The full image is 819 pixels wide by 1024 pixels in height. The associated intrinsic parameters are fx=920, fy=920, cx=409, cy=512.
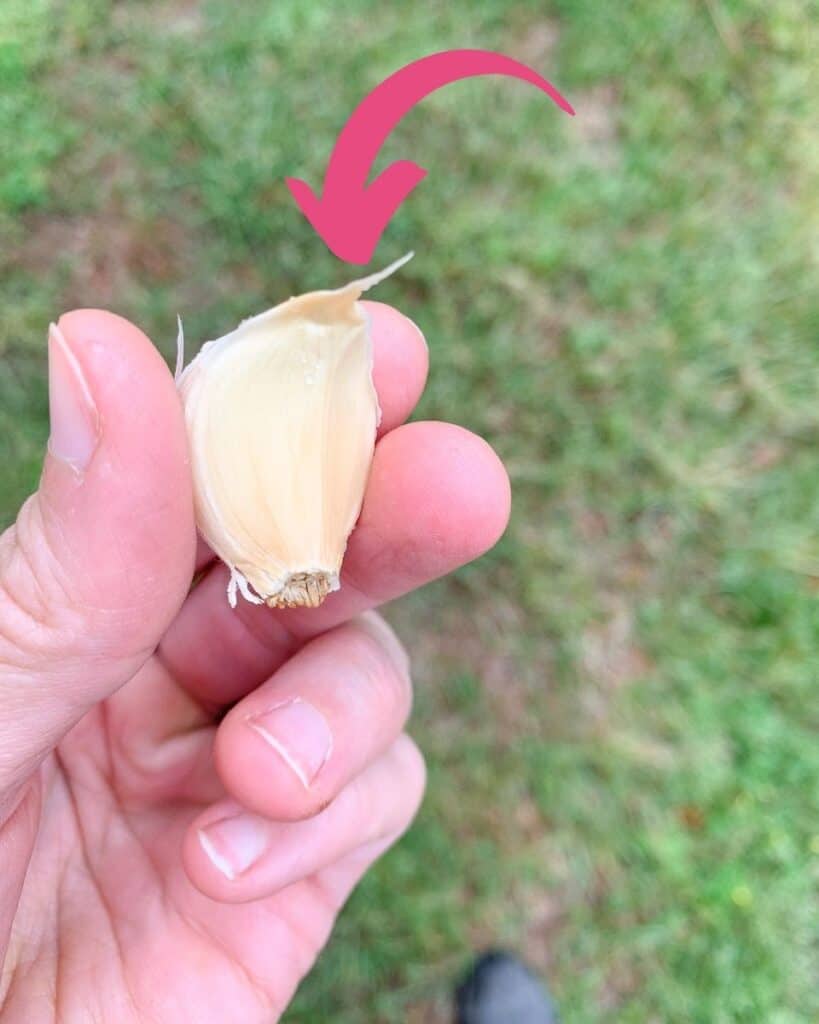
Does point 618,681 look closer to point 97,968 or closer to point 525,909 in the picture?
point 525,909

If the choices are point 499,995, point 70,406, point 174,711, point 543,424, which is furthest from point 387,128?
point 499,995

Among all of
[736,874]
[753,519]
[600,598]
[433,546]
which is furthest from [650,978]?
[433,546]

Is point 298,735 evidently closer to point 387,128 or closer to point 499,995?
point 499,995

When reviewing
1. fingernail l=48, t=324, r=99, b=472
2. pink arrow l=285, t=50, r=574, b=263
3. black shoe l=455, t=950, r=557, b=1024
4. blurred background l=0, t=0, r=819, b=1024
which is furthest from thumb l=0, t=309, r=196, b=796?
black shoe l=455, t=950, r=557, b=1024

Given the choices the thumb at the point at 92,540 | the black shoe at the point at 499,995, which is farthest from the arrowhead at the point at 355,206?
the black shoe at the point at 499,995

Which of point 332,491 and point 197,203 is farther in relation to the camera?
point 197,203

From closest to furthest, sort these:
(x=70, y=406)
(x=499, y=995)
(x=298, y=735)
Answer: (x=70, y=406), (x=298, y=735), (x=499, y=995)
